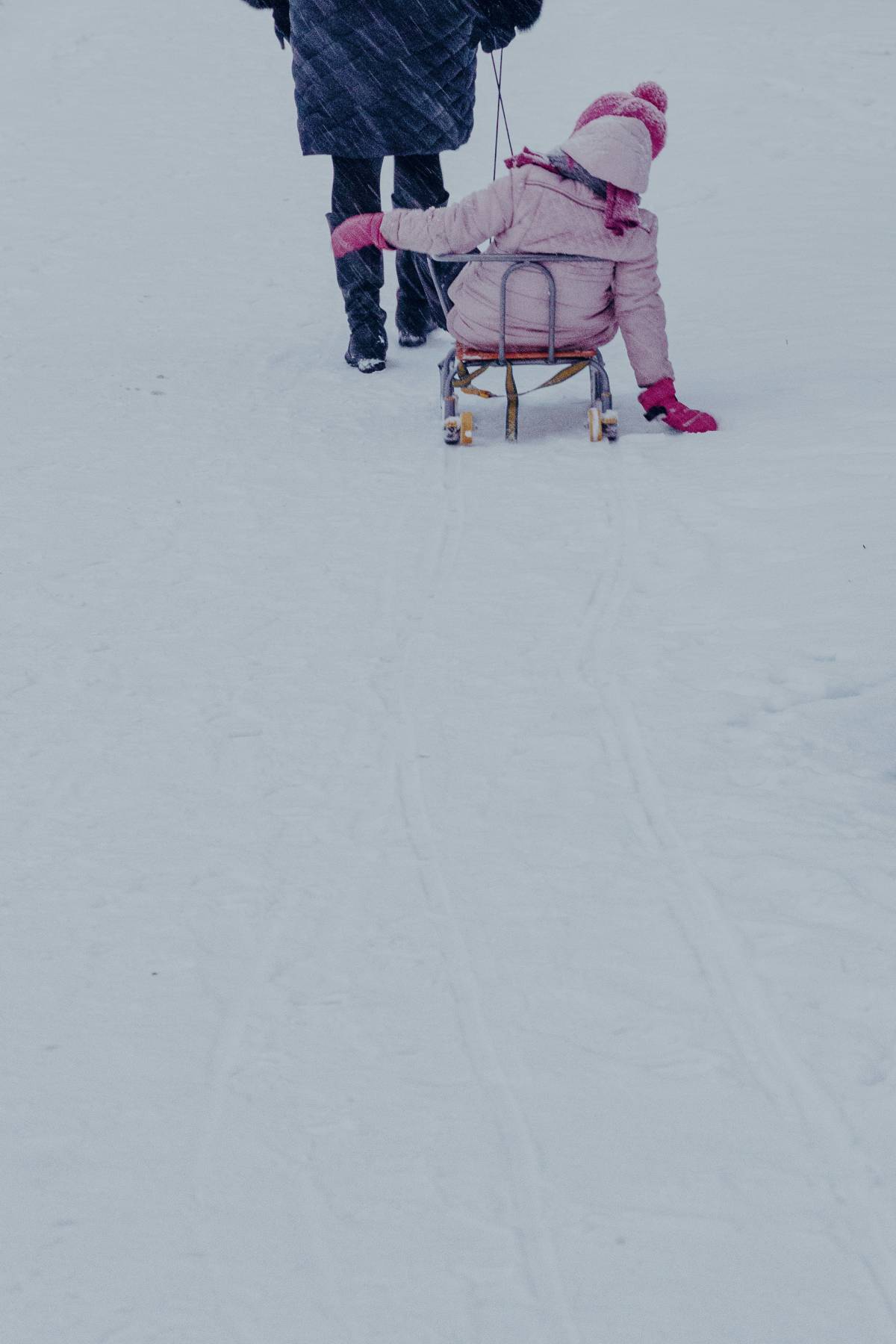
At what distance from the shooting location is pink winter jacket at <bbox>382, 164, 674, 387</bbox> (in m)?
4.62

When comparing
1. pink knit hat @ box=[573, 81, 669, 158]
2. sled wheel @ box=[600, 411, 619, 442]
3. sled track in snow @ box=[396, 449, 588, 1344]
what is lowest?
sled track in snow @ box=[396, 449, 588, 1344]

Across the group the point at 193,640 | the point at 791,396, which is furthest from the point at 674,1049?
the point at 791,396

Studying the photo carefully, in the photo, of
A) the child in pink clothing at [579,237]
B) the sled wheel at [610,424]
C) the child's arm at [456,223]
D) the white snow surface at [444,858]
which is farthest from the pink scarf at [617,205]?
the white snow surface at [444,858]

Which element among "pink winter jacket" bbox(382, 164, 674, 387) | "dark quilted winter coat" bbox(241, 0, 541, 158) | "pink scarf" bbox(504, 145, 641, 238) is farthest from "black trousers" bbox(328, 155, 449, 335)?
"pink scarf" bbox(504, 145, 641, 238)

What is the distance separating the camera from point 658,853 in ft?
8.05

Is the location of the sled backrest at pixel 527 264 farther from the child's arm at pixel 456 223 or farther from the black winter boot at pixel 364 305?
the black winter boot at pixel 364 305

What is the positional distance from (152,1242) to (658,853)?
1.13 m

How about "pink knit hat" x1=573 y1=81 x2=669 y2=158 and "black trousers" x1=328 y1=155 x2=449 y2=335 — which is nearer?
"pink knit hat" x1=573 y1=81 x2=669 y2=158

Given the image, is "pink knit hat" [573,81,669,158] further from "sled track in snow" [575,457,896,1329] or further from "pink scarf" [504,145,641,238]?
"sled track in snow" [575,457,896,1329]

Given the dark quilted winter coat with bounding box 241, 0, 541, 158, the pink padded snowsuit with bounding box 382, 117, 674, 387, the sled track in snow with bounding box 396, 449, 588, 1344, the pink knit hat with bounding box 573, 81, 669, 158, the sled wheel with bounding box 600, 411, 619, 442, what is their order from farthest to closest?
the dark quilted winter coat with bounding box 241, 0, 541, 158, the sled wheel with bounding box 600, 411, 619, 442, the pink knit hat with bounding box 573, 81, 669, 158, the pink padded snowsuit with bounding box 382, 117, 674, 387, the sled track in snow with bounding box 396, 449, 588, 1344

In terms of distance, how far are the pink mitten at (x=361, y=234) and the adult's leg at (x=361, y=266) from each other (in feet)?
2.29

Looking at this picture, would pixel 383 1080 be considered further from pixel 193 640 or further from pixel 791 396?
pixel 791 396

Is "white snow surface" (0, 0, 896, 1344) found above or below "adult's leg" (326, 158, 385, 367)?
below

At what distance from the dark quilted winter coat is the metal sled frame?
954 millimetres
